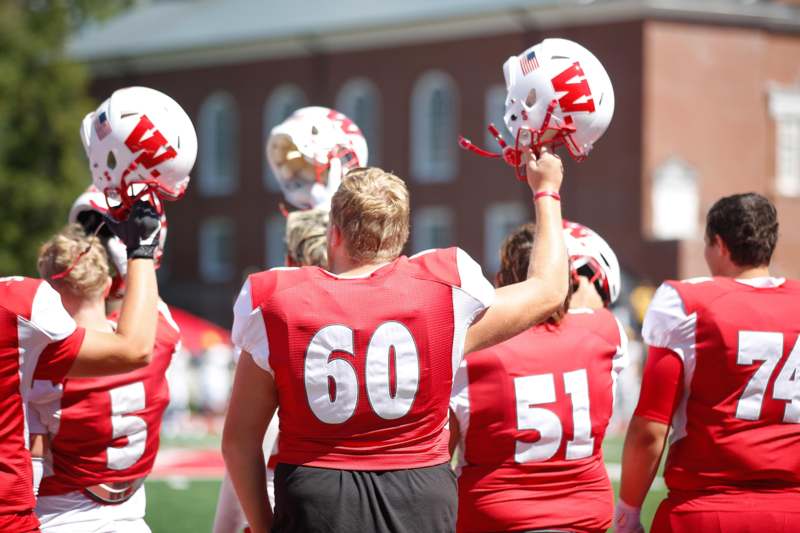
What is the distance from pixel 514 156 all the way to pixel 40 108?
3167cm

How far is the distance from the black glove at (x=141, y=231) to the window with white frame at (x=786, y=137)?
34.2 metres

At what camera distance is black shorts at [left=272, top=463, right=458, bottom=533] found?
3592 millimetres

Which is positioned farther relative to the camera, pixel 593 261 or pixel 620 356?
pixel 593 261

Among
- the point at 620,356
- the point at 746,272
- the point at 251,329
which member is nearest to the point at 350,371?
the point at 251,329

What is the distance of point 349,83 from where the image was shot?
4069cm

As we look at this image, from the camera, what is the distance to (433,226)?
130ft

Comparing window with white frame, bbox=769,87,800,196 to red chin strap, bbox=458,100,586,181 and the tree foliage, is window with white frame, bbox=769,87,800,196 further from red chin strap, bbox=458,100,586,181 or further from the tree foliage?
red chin strap, bbox=458,100,586,181

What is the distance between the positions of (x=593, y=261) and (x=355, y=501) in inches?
66.4

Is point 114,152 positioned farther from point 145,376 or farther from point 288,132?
point 288,132

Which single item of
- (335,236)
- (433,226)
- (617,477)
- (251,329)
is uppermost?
(335,236)

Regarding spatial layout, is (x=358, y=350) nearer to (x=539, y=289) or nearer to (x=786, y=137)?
(x=539, y=289)

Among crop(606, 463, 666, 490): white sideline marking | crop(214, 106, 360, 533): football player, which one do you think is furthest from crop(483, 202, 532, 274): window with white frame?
crop(214, 106, 360, 533): football player

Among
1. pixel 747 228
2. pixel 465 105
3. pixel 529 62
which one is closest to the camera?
pixel 529 62

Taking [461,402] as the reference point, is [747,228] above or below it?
above
